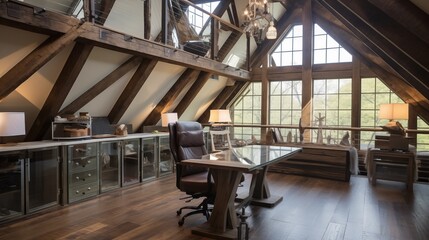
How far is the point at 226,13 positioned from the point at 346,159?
4.13 metres

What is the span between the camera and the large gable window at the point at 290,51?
8.16 m

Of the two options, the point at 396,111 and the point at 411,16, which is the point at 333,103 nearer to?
the point at 396,111

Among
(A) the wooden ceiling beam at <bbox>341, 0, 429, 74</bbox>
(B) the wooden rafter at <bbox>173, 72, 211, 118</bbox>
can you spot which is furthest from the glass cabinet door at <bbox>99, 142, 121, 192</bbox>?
(A) the wooden ceiling beam at <bbox>341, 0, 429, 74</bbox>

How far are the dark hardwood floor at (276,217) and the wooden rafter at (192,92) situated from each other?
2.44m

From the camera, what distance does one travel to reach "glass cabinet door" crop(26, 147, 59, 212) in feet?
12.3

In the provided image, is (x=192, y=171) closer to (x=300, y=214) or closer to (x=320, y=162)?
(x=300, y=214)

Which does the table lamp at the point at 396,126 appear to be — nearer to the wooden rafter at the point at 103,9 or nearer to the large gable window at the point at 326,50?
the large gable window at the point at 326,50

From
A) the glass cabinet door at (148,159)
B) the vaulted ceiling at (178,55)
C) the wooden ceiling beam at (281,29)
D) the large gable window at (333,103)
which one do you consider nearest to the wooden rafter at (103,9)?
the vaulted ceiling at (178,55)

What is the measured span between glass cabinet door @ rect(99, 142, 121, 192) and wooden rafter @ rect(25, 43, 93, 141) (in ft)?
2.88

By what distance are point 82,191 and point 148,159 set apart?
1.48 meters

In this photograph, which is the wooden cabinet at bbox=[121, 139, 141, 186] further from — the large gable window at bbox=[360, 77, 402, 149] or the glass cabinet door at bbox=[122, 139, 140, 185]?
the large gable window at bbox=[360, 77, 402, 149]

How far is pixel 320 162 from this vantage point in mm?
5645

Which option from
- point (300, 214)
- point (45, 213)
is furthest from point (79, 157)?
point (300, 214)

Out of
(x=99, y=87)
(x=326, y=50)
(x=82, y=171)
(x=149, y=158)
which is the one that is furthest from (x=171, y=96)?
(x=326, y=50)
